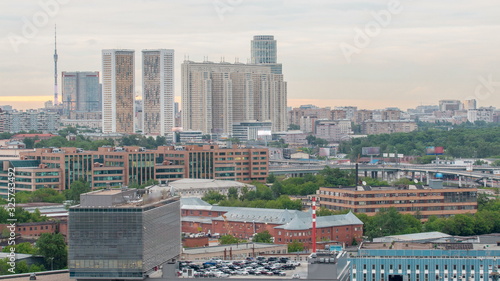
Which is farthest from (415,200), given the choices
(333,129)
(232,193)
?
(333,129)

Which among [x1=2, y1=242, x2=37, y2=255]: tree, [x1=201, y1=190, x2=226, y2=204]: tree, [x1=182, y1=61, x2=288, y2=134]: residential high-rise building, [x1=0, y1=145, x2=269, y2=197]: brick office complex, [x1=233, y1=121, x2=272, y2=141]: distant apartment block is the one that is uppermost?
[x1=182, y1=61, x2=288, y2=134]: residential high-rise building

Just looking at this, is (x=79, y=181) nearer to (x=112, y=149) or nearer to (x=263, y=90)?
(x=112, y=149)

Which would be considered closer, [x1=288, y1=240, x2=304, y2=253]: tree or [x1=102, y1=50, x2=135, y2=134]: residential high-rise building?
[x1=288, y1=240, x2=304, y2=253]: tree

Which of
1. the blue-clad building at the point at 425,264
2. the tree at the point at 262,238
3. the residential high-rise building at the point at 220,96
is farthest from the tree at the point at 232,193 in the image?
the residential high-rise building at the point at 220,96

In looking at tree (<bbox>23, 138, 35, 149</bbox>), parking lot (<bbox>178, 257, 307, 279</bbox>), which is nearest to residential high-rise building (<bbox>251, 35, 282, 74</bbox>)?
tree (<bbox>23, 138, 35, 149</bbox>)

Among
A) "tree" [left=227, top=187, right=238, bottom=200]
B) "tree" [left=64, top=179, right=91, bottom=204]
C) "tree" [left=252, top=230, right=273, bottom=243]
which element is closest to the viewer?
"tree" [left=252, top=230, right=273, bottom=243]

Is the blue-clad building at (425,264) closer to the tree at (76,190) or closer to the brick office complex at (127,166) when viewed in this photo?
the tree at (76,190)

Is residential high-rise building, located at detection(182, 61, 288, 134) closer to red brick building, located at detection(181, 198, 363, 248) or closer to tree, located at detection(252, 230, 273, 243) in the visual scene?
red brick building, located at detection(181, 198, 363, 248)
